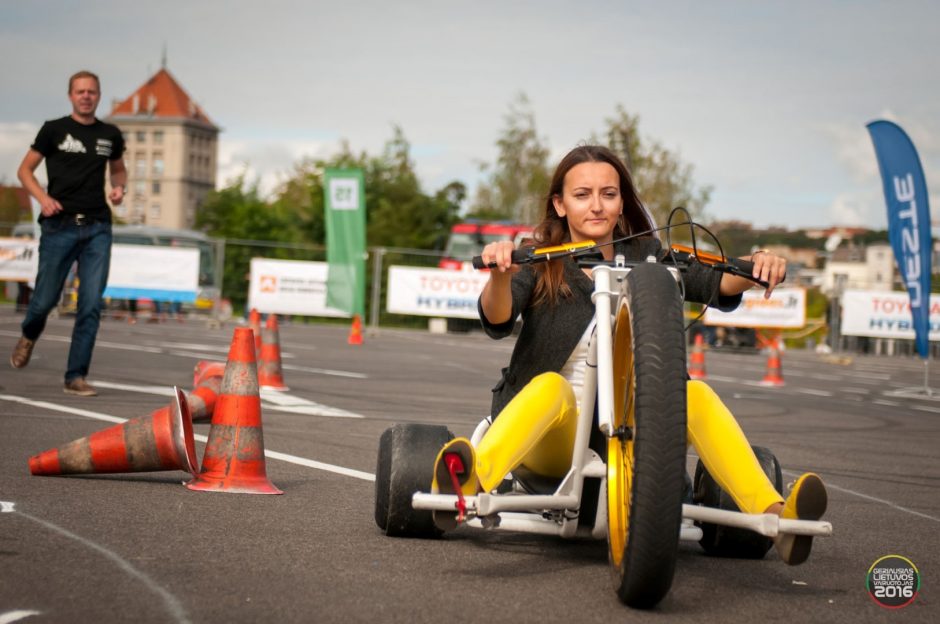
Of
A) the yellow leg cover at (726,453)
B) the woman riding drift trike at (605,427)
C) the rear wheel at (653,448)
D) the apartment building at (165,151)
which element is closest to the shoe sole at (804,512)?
the woman riding drift trike at (605,427)

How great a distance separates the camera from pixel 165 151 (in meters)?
166

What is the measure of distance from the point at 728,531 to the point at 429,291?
27.3m

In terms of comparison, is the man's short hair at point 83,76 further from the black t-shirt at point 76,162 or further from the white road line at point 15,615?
the white road line at point 15,615

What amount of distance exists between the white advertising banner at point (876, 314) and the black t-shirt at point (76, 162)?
25130 millimetres

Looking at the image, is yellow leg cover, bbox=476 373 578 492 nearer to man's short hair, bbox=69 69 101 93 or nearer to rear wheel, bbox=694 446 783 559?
rear wheel, bbox=694 446 783 559

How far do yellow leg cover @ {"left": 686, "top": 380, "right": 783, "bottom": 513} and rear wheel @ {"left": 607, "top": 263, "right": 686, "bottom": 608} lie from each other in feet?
1.32

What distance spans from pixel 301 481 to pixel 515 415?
226 cm

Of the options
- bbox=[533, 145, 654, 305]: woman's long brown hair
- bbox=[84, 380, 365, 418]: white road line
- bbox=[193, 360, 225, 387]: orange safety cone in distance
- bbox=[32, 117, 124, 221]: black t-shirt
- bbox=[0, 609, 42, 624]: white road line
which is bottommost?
bbox=[84, 380, 365, 418]: white road line

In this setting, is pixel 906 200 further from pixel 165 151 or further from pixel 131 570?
pixel 165 151

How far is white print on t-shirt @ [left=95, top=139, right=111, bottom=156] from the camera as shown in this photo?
969 cm

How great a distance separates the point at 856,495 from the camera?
6.88 metres

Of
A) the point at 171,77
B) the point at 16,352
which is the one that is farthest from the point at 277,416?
the point at 171,77

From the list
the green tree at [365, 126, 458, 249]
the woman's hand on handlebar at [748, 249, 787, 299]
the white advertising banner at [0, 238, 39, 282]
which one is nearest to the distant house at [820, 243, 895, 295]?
the green tree at [365, 126, 458, 249]

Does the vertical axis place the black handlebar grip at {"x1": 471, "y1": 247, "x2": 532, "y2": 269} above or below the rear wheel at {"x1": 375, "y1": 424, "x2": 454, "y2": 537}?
above
